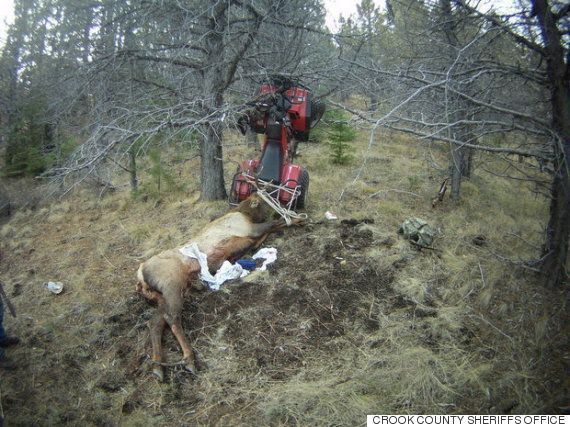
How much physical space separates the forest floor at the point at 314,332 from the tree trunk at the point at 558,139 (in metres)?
0.30

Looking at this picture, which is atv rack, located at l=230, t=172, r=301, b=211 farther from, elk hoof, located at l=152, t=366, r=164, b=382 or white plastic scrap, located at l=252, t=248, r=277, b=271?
elk hoof, located at l=152, t=366, r=164, b=382

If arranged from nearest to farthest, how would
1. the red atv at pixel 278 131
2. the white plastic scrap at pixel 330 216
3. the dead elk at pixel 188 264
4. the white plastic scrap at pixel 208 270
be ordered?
the dead elk at pixel 188 264
the white plastic scrap at pixel 208 270
the red atv at pixel 278 131
the white plastic scrap at pixel 330 216

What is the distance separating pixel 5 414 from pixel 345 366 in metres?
2.87

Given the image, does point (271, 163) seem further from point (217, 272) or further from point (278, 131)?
point (217, 272)

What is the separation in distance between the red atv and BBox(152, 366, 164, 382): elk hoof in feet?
9.66

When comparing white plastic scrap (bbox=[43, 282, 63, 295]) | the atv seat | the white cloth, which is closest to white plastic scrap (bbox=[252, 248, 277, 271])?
the white cloth

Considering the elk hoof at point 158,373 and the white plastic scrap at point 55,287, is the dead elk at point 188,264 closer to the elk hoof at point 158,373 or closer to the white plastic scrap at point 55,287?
the elk hoof at point 158,373

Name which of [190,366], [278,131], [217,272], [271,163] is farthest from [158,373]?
[278,131]

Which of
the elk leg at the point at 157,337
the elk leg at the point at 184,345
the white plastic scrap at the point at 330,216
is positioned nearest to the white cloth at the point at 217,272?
the elk leg at the point at 157,337

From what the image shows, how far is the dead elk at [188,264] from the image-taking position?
368 centimetres

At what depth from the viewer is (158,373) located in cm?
332

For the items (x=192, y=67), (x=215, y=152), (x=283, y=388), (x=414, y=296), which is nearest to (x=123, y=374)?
(x=283, y=388)

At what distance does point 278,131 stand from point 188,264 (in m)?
2.43

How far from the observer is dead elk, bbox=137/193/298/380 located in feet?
12.1
